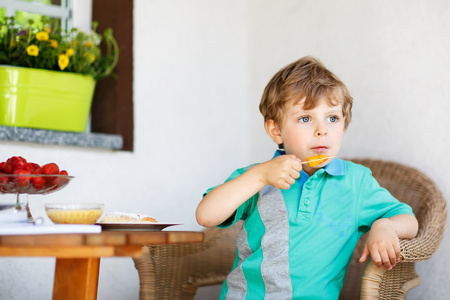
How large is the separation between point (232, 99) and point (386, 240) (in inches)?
61.9

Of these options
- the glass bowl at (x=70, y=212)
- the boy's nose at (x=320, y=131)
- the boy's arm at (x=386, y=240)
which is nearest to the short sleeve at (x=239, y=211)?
the boy's nose at (x=320, y=131)

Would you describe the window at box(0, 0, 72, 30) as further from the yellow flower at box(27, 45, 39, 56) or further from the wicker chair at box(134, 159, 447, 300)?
the wicker chair at box(134, 159, 447, 300)

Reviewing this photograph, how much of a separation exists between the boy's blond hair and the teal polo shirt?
0.19m

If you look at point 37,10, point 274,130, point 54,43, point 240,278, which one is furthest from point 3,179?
point 37,10

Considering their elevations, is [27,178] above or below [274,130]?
below

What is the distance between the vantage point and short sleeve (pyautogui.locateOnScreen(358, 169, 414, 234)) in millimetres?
1594

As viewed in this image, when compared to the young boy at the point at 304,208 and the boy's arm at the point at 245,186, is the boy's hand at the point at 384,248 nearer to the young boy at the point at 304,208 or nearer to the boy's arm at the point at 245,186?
the young boy at the point at 304,208

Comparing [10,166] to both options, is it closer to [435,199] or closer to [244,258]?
[244,258]

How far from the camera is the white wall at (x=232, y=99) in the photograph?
207 cm

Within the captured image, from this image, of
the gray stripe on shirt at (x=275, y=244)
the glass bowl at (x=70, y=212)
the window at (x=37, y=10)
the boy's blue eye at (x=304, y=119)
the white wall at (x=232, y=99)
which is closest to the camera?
the glass bowl at (x=70, y=212)

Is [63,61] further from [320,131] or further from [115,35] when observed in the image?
[320,131]

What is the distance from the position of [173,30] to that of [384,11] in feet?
3.23

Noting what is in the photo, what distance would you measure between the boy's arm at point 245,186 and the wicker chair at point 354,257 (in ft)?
1.34

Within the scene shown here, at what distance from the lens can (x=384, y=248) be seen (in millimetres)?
1403
